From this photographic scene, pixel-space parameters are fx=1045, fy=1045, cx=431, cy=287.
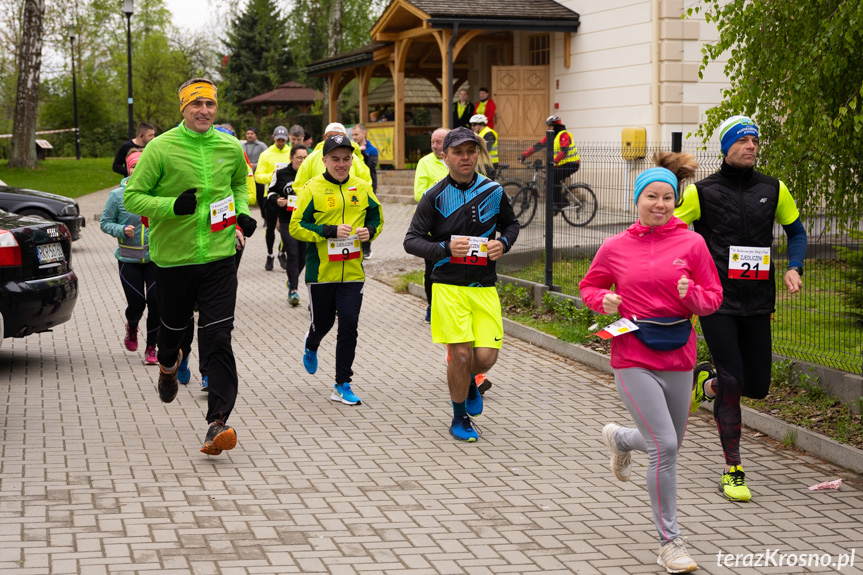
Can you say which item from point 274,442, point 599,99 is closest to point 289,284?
point 274,442

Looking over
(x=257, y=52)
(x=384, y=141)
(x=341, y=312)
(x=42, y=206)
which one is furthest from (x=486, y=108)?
(x=257, y=52)

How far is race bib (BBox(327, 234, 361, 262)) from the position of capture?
790 centimetres

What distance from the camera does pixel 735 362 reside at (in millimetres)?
5891

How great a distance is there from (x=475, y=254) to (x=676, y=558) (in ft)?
8.81

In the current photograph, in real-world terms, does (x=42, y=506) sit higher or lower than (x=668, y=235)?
lower

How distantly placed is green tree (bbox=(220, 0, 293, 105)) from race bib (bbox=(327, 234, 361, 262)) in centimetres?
5272

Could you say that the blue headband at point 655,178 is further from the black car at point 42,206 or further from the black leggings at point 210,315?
the black car at point 42,206

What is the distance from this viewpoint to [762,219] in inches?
235

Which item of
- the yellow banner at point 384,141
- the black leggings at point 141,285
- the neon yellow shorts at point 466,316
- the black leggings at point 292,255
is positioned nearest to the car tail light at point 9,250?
the black leggings at point 141,285

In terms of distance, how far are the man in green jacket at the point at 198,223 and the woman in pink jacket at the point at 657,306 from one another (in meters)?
2.48

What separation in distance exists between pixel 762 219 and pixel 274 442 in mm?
3357

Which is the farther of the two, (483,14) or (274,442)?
(483,14)

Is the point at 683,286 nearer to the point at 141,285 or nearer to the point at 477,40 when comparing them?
the point at 141,285

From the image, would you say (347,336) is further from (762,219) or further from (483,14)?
(483,14)
